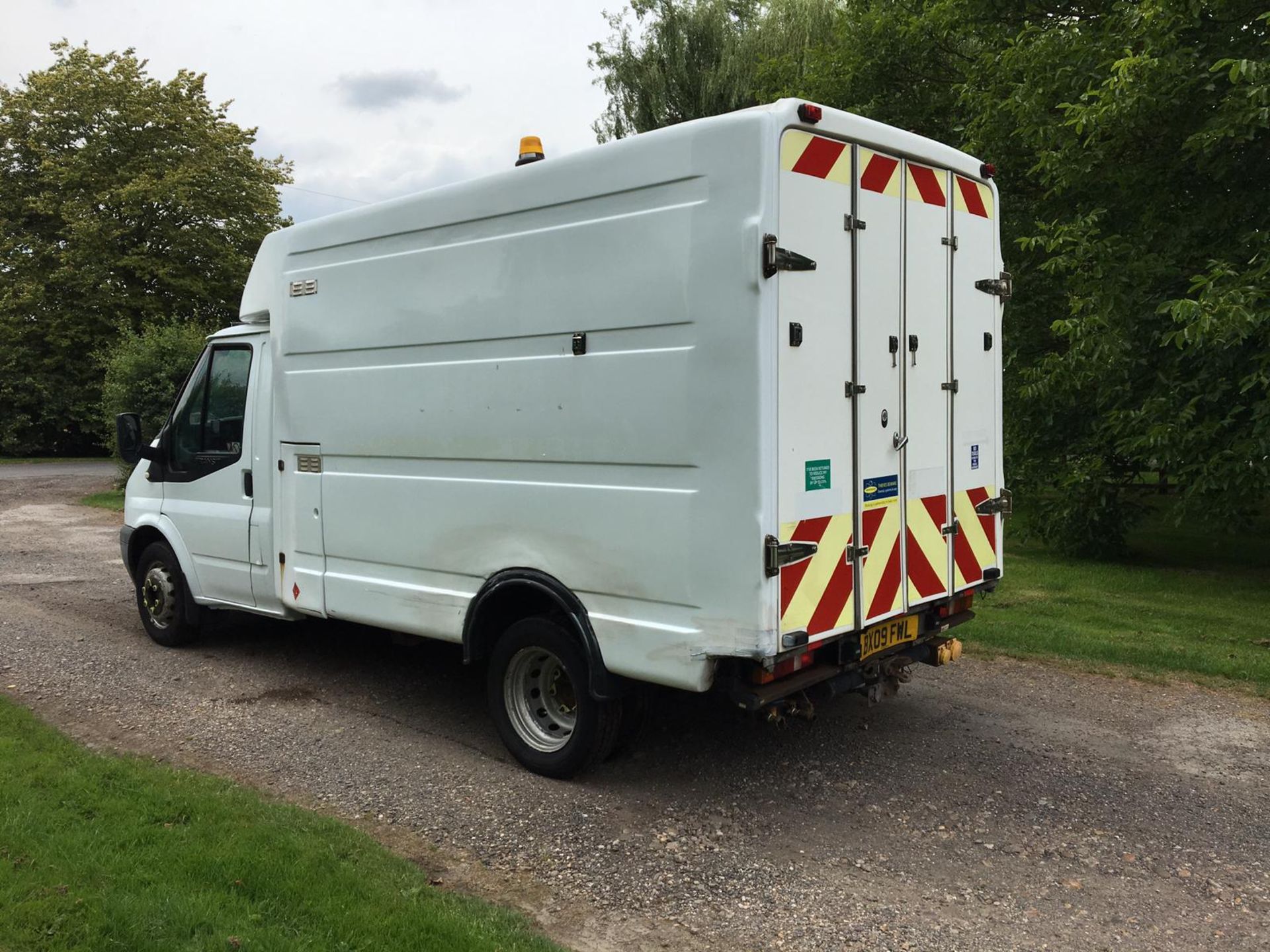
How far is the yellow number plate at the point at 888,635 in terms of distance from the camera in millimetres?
4684

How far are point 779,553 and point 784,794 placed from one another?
1406 millimetres

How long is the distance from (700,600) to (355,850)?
66.7 inches

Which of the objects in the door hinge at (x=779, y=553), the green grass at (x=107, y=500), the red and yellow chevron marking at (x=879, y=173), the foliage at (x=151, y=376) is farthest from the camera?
the foliage at (x=151, y=376)

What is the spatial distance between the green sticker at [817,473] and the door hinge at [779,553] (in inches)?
10.1

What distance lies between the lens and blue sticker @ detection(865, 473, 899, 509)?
464cm

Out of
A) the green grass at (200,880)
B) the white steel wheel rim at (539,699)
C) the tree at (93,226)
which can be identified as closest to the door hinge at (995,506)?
the white steel wheel rim at (539,699)

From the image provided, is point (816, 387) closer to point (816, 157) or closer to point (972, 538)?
point (816, 157)

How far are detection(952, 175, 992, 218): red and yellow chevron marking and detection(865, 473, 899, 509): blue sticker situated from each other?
1.52 meters

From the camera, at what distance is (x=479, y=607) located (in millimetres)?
5133

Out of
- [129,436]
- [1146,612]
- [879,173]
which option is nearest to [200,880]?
[879,173]

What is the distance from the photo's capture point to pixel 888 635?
4863mm

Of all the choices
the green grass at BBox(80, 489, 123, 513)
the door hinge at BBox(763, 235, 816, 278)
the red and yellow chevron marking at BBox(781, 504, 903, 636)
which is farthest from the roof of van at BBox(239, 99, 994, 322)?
the green grass at BBox(80, 489, 123, 513)

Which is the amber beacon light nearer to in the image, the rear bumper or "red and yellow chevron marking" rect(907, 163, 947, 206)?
"red and yellow chevron marking" rect(907, 163, 947, 206)

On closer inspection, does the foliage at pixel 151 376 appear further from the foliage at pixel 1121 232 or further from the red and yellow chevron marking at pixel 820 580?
the red and yellow chevron marking at pixel 820 580
